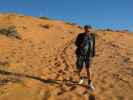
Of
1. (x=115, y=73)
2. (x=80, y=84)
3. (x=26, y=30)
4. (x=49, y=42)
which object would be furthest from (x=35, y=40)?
(x=80, y=84)

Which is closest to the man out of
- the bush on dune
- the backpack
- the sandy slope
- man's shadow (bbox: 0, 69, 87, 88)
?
the backpack

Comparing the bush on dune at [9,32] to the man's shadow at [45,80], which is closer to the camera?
the man's shadow at [45,80]

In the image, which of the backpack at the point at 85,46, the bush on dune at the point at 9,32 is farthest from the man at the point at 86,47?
the bush on dune at the point at 9,32

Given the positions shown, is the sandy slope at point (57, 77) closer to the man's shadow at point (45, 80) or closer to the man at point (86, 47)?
the man's shadow at point (45, 80)

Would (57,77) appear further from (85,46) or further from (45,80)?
(85,46)

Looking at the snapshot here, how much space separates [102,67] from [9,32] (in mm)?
9859

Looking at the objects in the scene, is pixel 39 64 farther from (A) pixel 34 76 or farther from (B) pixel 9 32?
(B) pixel 9 32

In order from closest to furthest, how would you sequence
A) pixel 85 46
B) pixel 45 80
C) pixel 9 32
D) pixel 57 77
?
pixel 85 46
pixel 45 80
pixel 57 77
pixel 9 32

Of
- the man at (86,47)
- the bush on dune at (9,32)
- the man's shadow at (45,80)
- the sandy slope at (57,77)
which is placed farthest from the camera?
the bush on dune at (9,32)

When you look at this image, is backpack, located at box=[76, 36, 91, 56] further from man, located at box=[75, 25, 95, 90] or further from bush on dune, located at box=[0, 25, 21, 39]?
bush on dune, located at box=[0, 25, 21, 39]

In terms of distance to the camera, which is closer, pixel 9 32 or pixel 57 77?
pixel 57 77

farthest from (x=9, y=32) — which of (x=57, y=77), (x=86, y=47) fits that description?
(x=86, y=47)

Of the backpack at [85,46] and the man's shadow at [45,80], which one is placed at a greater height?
the backpack at [85,46]

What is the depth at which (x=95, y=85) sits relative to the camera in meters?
8.92
